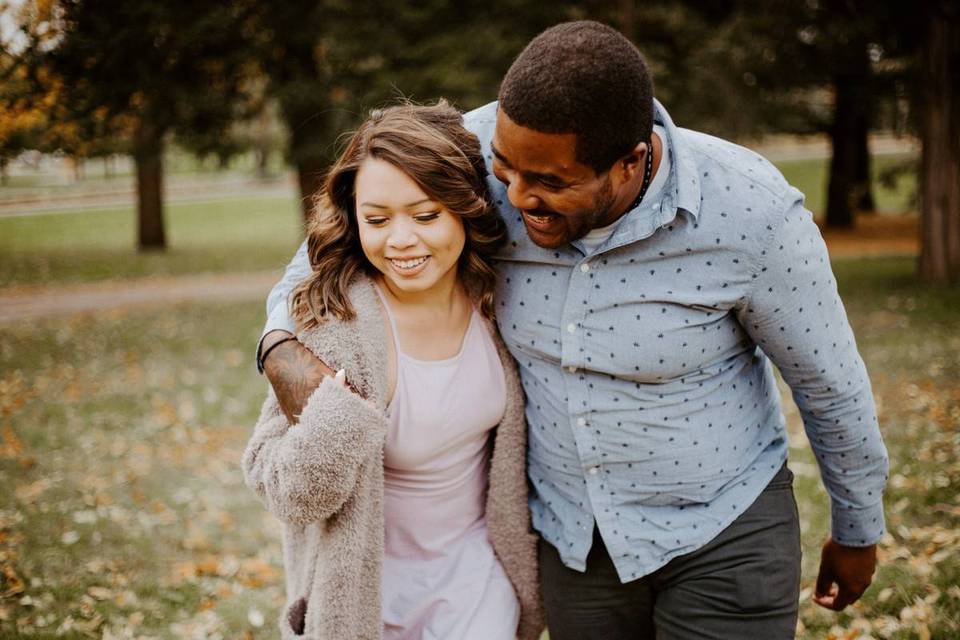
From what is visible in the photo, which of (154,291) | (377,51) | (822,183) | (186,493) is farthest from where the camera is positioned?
(822,183)

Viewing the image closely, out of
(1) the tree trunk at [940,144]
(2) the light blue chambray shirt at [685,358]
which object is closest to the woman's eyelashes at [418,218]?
(2) the light blue chambray shirt at [685,358]

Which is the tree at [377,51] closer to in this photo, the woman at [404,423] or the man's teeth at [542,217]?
the woman at [404,423]

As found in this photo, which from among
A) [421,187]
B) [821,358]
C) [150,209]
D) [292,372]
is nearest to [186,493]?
[292,372]

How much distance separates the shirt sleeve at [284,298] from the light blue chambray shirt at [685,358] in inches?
0.7

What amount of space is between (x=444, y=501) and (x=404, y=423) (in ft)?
1.14

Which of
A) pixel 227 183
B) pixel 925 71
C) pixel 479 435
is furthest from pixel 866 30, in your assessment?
pixel 227 183

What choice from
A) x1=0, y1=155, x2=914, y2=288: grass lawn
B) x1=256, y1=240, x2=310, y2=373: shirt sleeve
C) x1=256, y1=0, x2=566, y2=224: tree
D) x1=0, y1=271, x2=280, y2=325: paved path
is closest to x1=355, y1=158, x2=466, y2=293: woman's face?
x1=256, y1=240, x2=310, y2=373: shirt sleeve

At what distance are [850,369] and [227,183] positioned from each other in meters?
54.9

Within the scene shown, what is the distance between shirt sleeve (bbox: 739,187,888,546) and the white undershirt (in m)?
0.32

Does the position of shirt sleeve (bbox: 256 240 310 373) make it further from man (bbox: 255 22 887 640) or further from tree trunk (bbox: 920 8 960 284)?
tree trunk (bbox: 920 8 960 284)

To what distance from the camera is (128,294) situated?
15.5 metres

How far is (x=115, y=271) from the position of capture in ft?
60.1

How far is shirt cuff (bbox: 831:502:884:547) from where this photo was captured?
2501 mm

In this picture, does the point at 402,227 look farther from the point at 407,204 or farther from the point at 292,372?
the point at 292,372
